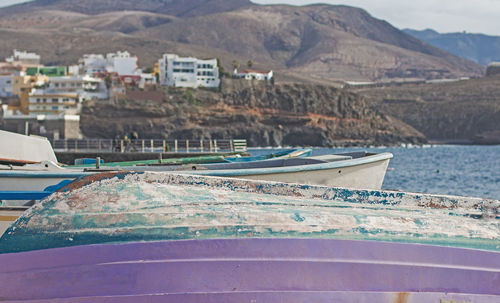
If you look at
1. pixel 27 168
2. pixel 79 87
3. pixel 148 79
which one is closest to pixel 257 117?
pixel 148 79

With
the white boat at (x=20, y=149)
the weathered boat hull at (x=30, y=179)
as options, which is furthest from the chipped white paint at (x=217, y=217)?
the white boat at (x=20, y=149)

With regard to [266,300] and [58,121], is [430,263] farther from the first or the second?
[58,121]

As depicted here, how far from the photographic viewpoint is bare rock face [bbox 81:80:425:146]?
94.5 meters

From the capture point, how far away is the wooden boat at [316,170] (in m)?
9.61

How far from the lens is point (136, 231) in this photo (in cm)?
509

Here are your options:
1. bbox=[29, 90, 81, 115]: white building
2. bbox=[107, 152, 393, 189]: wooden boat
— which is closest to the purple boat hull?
bbox=[107, 152, 393, 189]: wooden boat

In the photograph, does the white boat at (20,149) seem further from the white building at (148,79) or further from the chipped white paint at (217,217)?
the white building at (148,79)

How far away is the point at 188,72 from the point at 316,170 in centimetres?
9812

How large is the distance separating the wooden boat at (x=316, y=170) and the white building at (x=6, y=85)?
9808 centimetres

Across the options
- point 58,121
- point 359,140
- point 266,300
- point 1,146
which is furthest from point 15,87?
point 266,300

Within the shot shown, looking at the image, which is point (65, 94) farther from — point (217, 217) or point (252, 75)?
point (217, 217)

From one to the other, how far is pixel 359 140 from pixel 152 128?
3619cm

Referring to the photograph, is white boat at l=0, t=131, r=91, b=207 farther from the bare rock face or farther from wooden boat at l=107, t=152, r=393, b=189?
the bare rock face

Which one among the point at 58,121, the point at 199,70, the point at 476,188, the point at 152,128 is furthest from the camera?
the point at 199,70
